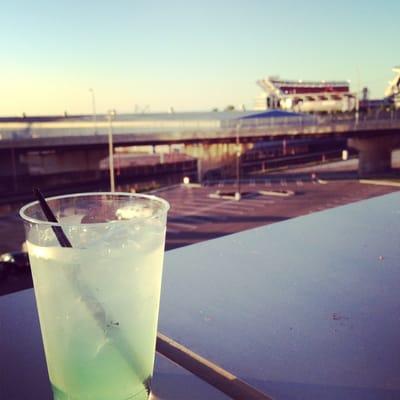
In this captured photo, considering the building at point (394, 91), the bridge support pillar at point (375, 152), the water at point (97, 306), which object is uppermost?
the building at point (394, 91)

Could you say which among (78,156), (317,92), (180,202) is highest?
(317,92)

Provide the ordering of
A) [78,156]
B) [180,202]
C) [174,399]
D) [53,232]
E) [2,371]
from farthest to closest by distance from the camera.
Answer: [78,156] → [180,202] → [2,371] → [174,399] → [53,232]

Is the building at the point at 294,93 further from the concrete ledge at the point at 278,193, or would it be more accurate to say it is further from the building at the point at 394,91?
the concrete ledge at the point at 278,193

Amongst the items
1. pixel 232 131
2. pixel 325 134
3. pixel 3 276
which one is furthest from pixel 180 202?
pixel 325 134

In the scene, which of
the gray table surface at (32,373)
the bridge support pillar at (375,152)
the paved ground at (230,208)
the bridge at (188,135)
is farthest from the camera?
the bridge support pillar at (375,152)

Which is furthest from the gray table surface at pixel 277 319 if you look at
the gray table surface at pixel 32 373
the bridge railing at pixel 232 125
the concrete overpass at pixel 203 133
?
the bridge railing at pixel 232 125

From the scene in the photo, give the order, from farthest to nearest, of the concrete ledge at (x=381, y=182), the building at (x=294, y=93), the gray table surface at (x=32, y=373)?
the building at (x=294, y=93) < the concrete ledge at (x=381, y=182) < the gray table surface at (x=32, y=373)

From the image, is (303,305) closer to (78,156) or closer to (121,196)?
(121,196)
